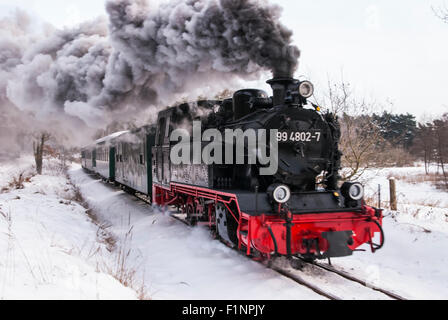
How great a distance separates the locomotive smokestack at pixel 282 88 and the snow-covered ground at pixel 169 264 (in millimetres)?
2621

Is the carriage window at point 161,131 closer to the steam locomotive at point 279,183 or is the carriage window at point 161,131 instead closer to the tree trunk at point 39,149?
the steam locomotive at point 279,183

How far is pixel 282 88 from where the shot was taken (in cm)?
581

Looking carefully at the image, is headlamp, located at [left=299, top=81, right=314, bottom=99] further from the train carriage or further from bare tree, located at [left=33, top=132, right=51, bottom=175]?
bare tree, located at [left=33, top=132, right=51, bottom=175]

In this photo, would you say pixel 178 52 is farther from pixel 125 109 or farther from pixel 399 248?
pixel 399 248

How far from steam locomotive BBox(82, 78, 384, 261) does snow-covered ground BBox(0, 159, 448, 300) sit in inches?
16.5

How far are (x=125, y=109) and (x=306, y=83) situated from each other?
19.9 ft

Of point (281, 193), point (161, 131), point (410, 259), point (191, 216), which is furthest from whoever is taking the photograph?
point (161, 131)

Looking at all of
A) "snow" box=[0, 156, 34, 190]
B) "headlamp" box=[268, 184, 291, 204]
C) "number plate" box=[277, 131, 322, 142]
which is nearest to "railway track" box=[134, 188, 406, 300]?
"headlamp" box=[268, 184, 291, 204]

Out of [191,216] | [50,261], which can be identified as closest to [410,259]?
[191,216]

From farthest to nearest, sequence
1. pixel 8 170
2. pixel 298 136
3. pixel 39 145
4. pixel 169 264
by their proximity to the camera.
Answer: pixel 39 145
pixel 8 170
pixel 169 264
pixel 298 136

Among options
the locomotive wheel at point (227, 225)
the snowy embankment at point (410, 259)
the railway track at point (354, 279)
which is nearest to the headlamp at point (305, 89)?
the locomotive wheel at point (227, 225)

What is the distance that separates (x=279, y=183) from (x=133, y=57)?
5488 millimetres

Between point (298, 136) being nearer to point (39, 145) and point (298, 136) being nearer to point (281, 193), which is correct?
point (281, 193)

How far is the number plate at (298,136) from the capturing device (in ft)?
18.2
